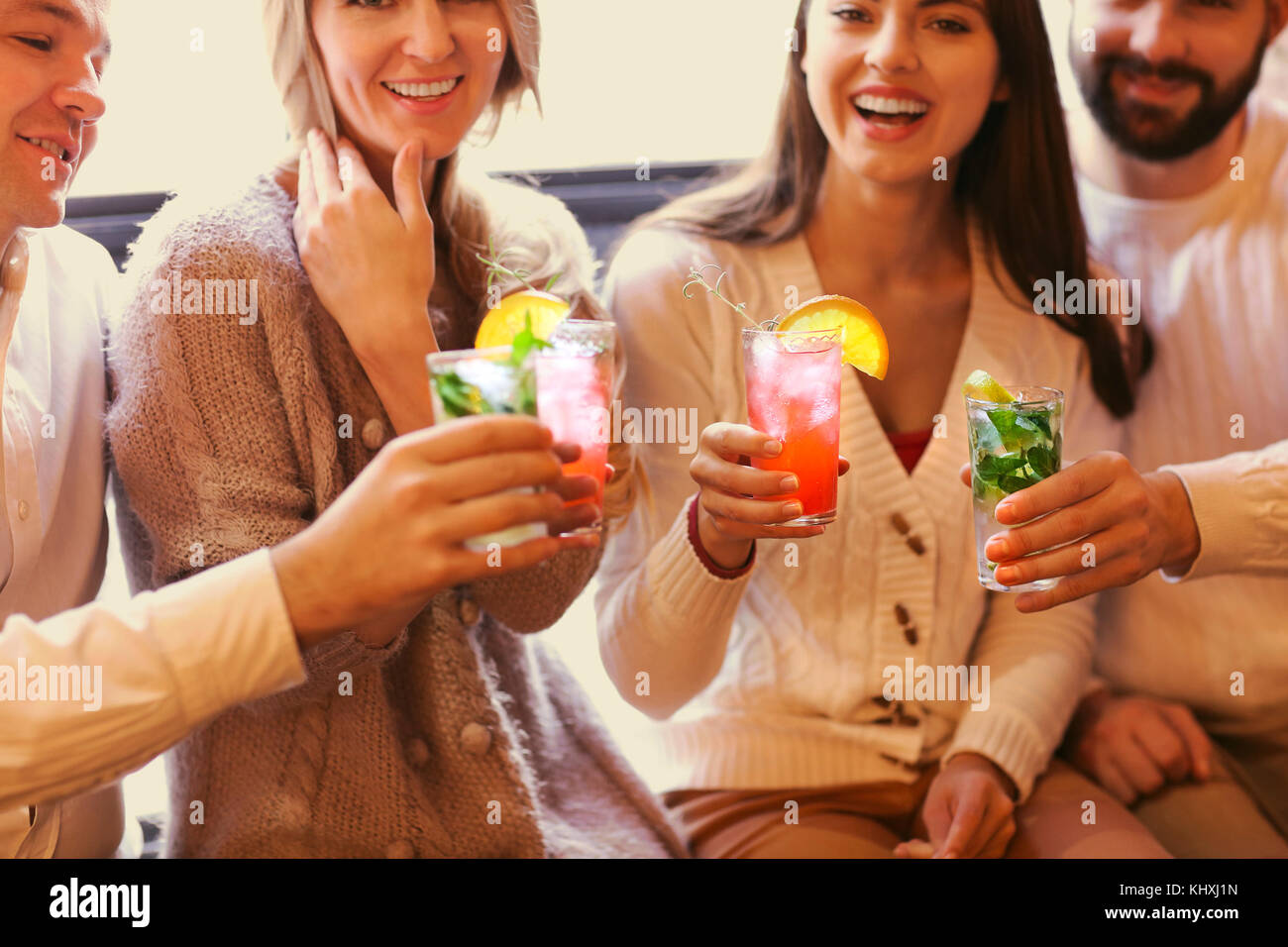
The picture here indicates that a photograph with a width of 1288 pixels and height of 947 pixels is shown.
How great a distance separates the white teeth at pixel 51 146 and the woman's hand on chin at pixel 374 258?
342 millimetres

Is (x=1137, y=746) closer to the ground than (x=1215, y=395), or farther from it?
closer to the ground

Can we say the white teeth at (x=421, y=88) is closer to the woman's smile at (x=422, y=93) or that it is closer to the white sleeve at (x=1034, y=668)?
the woman's smile at (x=422, y=93)

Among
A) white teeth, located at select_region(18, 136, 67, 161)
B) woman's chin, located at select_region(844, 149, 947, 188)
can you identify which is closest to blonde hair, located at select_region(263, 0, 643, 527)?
white teeth, located at select_region(18, 136, 67, 161)

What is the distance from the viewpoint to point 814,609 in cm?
219

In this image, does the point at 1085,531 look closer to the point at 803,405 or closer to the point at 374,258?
the point at 803,405

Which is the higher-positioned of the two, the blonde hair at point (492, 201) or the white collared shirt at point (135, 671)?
the blonde hair at point (492, 201)

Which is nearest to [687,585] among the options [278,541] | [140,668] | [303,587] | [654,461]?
[654,461]

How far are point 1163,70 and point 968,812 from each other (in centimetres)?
139

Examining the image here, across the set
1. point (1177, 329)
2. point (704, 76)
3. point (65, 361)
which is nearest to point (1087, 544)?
point (1177, 329)

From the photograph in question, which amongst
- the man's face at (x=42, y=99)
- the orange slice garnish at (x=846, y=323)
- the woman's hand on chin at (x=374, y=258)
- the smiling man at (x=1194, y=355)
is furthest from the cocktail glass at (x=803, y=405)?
the man's face at (x=42, y=99)

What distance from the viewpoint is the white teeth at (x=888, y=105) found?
6.77 ft

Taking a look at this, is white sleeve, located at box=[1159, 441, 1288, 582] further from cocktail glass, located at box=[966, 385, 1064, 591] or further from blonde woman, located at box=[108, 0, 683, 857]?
blonde woman, located at box=[108, 0, 683, 857]
